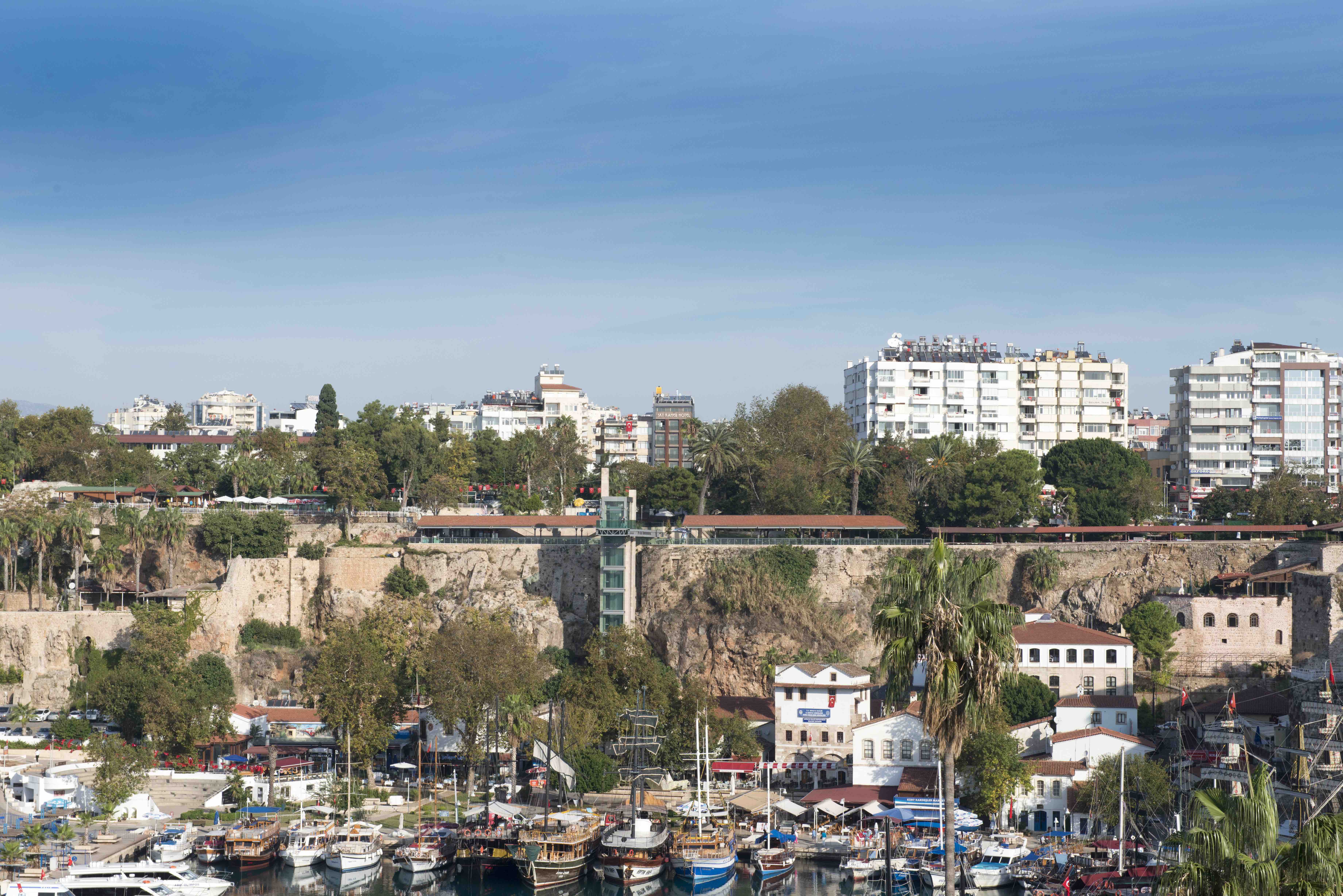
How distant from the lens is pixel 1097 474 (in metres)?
112

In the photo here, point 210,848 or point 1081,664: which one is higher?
point 1081,664

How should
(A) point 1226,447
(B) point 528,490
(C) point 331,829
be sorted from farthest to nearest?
(A) point 1226,447, (B) point 528,490, (C) point 331,829

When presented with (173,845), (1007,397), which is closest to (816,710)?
(173,845)

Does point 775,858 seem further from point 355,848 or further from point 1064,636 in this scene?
point 1064,636

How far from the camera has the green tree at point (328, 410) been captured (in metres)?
138

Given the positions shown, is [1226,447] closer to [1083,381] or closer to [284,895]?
[1083,381]

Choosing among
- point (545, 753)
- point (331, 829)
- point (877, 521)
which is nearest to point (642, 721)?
point (545, 753)

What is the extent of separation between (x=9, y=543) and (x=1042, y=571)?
67413 mm

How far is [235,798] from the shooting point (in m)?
70.2

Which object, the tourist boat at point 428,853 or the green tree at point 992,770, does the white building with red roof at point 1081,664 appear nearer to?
the green tree at point 992,770

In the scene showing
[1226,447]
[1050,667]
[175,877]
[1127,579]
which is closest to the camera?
[175,877]

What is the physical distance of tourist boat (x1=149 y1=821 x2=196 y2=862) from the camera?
61656 mm

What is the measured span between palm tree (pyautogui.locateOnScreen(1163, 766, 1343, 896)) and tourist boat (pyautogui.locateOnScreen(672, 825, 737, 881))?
3923cm

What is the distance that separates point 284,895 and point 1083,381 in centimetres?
10762
